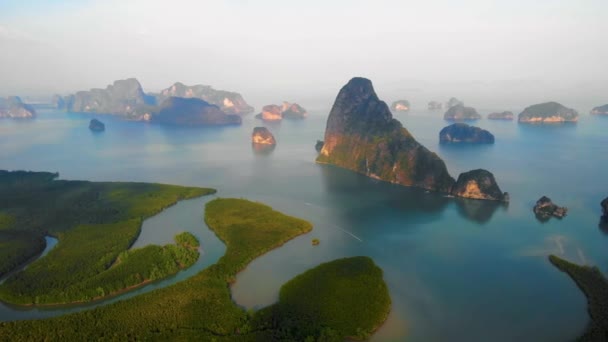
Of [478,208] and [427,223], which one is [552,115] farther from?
[427,223]

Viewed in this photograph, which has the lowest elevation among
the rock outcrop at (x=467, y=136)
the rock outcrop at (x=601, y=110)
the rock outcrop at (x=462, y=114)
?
the rock outcrop at (x=467, y=136)

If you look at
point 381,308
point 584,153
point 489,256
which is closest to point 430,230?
point 489,256

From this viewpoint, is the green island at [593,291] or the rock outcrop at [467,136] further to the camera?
the rock outcrop at [467,136]

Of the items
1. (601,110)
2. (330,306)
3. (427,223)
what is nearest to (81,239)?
(330,306)

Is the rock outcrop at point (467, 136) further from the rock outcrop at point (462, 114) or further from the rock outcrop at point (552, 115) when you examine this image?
the rock outcrop at point (462, 114)

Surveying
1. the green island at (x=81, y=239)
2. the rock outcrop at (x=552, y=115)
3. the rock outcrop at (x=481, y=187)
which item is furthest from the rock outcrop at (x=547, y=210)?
the rock outcrop at (x=552, y=115)

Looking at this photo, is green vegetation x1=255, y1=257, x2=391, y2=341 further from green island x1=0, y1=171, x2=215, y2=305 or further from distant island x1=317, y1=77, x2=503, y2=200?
distant island x1=317, y1=77, x2=503, y2=200

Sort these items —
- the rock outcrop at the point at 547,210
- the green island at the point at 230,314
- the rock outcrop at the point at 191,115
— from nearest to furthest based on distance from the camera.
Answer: the green island at the point at 230,314
the rock outcrop at the point at 547,210
the rock outcrop at the point at 191,115
